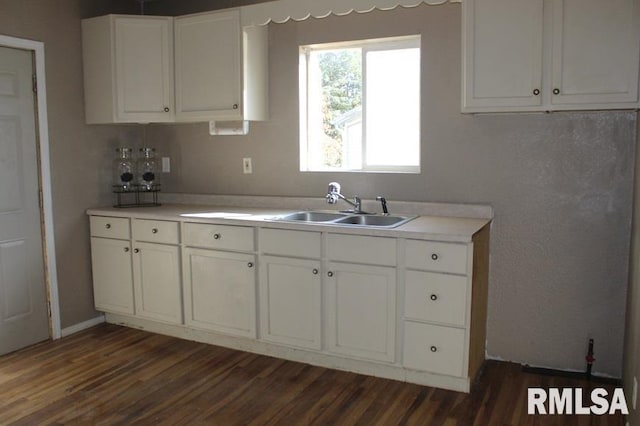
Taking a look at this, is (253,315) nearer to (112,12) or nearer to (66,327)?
(66,327)

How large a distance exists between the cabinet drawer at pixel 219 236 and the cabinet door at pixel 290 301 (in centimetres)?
16

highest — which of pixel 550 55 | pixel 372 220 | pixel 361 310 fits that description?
pixel 550 55

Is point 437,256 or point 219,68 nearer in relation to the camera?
point 437,256

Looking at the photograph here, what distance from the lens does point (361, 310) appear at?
9.72ft

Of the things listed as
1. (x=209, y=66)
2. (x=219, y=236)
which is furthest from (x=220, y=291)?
(x=209, y=66)

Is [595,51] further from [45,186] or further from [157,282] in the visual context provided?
[45,186]

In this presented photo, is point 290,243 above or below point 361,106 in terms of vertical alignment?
below

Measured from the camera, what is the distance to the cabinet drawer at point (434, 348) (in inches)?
109

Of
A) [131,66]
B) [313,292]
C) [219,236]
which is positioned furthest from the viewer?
[131,66]

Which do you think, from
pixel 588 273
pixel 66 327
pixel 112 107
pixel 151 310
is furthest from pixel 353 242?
pixel 66 327

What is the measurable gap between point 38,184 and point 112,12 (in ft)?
4.55

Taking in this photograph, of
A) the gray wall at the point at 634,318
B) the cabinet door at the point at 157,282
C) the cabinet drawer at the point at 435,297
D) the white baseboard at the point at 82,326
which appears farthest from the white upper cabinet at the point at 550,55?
the white baseboard at the point at 82,326

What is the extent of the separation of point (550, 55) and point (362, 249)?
1.34 meters

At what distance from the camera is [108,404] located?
8.98 feet
